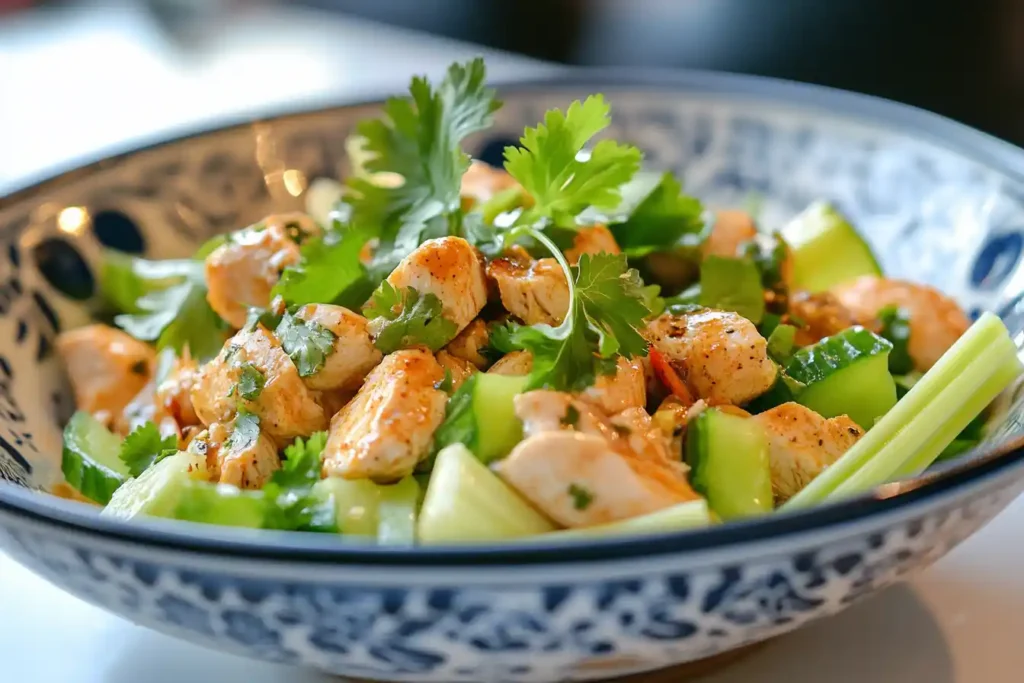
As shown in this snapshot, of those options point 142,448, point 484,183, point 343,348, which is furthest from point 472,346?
point 484,183

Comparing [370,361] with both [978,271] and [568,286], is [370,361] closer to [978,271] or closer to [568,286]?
[568,286]

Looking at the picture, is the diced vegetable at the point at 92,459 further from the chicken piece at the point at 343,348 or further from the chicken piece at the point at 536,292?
the chicken piece at the point at 536,292

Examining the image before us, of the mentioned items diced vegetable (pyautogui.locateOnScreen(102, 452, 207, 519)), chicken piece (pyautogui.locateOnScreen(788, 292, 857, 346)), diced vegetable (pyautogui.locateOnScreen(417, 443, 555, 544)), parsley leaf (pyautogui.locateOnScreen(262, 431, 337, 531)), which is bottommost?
diced vegetable (pyautogui.locateOnScreen(102, 452, 207, 519))

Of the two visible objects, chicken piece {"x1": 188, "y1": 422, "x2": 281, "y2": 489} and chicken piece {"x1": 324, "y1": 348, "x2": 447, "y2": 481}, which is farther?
chicken piece {"x1": 188, "y1": 422, "x2": 281, "y2": 489}

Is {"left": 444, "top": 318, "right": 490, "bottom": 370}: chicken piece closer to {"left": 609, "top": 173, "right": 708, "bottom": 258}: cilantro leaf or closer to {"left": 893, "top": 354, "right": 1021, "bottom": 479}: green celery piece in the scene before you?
{"left": 609, "top": 173, "right": 708, "bottom": 258}: cilantro leaf

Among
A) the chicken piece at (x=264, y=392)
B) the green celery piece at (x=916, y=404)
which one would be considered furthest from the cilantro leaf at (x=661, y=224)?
the chicken piece at (x=264, y=392)

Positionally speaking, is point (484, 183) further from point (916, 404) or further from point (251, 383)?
point (916, 404)

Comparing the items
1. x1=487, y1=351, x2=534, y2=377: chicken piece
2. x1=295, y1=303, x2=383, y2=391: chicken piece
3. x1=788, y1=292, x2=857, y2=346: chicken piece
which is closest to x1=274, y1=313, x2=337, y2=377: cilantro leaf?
x1=295, y1=303, x2=383, y2=391: chicken piece
